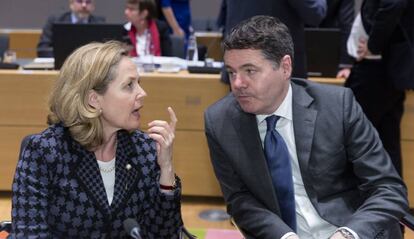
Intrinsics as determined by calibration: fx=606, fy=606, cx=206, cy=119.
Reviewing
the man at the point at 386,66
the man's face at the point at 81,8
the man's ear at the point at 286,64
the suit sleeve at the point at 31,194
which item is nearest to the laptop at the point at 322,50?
the man at the point at 386,66

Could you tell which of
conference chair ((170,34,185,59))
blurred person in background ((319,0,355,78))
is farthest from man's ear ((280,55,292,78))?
blurred person in background ((319,0,355,78))

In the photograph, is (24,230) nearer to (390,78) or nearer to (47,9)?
(390,78)

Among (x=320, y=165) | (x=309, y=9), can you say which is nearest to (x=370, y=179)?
(x=320, y=165)

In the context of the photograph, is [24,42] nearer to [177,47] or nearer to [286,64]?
[177,47]

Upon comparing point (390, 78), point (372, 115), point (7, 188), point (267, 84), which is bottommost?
point (7, 188)

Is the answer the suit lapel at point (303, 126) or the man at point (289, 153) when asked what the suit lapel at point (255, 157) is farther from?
the suit lapel at point (303, 126)

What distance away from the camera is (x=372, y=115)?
3490mm

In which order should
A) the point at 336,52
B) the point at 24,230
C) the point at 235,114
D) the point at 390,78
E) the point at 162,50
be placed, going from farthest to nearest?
the point at 162,50 < the point at 336,52 < the point at 390,78 < the point at 235,114 < the point at 24,230

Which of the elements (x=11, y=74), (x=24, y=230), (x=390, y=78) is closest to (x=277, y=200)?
(x=24, y=230)

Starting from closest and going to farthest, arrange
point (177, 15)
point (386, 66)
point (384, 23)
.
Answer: point (384, 23) → point (386, 66) → point (177, 15)

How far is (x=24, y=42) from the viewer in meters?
6.06

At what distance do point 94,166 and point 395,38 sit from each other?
2.06 meters

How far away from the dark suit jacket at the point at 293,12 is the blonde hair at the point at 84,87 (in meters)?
1.28

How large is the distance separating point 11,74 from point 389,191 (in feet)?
8.33
